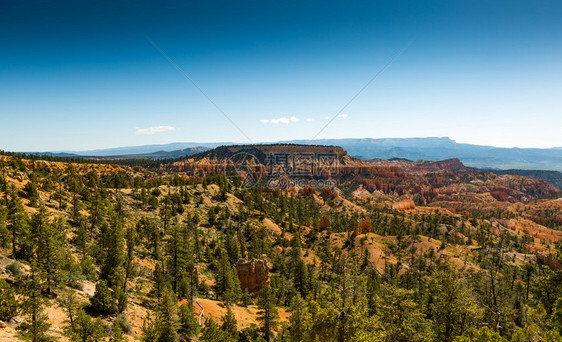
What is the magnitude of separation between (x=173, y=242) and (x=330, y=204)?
136 meters

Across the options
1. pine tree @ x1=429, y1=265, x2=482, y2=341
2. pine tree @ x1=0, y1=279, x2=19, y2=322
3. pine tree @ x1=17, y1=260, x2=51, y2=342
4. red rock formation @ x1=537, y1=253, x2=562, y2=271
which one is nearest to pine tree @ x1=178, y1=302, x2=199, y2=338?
pine tree @ x1=17, y1=260, x2=51, y2=342

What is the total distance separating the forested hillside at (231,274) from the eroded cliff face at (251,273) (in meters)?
0.24

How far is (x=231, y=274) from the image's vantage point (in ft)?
169

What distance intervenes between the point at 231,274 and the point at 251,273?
9.19m

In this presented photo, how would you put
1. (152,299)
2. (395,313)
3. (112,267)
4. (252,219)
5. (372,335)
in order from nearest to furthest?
1. (372,335)
2. (395,313)
3. (112,267)
4. (152,299)
5. (252,219)

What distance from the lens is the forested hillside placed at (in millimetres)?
20234

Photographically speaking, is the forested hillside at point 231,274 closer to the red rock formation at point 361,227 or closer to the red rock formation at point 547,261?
the red rock formation at point 361,227

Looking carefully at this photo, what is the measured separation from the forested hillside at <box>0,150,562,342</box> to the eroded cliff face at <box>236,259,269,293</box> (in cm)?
24

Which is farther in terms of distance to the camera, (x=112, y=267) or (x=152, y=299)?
(x=152, y=299)

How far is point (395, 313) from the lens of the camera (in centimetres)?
2048

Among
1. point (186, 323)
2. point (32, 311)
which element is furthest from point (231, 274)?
point (32, 311)

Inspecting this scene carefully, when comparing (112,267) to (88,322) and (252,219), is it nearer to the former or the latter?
(88,322)

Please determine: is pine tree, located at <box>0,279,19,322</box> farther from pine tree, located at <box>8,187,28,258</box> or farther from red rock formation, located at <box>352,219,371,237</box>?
red rock formation, located at <box>352,219,371,237</box>

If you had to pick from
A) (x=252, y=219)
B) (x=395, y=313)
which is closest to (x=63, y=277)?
(x=395, y=313)
